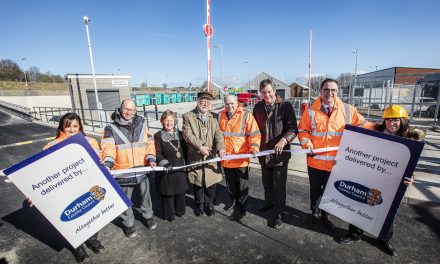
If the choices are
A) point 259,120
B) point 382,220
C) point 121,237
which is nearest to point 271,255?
point 382,220

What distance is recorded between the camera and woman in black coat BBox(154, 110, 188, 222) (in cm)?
340

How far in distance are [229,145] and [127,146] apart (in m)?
1.42

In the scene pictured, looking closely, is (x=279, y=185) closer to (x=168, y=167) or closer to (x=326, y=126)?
(x=326, y=126)

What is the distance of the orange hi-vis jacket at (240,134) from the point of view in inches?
131

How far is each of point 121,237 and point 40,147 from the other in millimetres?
7988

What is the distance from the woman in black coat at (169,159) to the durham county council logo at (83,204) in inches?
34.0

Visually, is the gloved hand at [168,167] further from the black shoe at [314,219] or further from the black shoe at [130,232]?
the black shoe at [314,219]

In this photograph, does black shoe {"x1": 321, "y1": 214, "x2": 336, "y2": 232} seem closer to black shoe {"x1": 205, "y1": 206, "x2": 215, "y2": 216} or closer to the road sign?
black shoe {"x1": 205, "y1": 206, "x2": 215, "y2": 216}

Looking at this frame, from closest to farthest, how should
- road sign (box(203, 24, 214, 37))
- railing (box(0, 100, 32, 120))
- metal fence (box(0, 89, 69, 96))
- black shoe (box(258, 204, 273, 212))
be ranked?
black shoe (box(258, 204, 273, 212)) < road sign (box(203, 24, 214, 37)) < railing (box(0, 100, 32, 120)) < metal fence (box(0, 89, 69, 96))

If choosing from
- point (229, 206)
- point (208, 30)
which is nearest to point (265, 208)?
point (229, 206)

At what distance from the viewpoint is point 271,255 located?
279 cm

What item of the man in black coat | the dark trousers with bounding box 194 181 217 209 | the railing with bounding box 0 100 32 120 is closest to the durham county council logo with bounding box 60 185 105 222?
the dark trousers with bounding box 194 181 217 209

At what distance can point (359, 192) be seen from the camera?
2684 millimetres

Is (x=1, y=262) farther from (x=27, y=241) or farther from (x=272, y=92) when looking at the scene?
(x=272, y=92)
